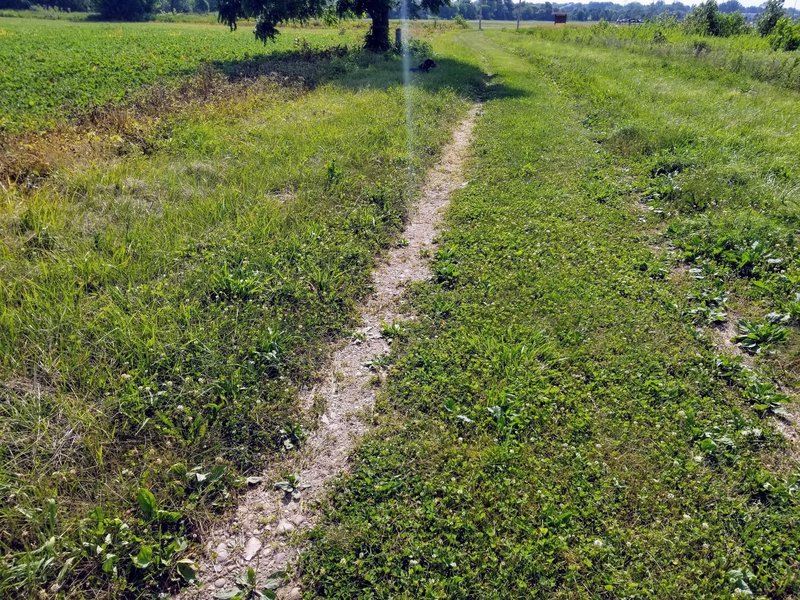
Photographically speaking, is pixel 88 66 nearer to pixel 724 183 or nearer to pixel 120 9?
pixel 724 183

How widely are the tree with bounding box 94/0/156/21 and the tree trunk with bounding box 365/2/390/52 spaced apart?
61105mm

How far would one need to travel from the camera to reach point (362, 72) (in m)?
19.3

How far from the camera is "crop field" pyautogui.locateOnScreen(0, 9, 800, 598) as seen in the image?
312cm

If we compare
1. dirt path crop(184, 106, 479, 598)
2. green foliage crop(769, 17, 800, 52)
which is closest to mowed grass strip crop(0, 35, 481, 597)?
dirt path crop(184, 106, 479, 598)

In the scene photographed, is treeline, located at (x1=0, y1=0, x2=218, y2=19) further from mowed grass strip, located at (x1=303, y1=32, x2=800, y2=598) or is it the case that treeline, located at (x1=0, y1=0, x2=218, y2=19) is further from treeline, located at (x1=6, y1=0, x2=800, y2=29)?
mowed grass strip, located at (x1=303, y1=32, x2=800, y2=598)

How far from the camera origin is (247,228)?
658cm

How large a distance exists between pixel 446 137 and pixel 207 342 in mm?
9864

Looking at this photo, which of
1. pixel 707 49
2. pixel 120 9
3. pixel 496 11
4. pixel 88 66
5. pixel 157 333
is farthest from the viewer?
pixel 496 11

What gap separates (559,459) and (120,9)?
87.8 m

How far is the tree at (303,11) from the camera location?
22891 millimetres

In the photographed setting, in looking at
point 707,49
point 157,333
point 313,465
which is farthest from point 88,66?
point 707,49

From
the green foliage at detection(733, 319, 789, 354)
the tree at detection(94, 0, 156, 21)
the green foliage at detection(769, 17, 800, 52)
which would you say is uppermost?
the tree at detection(94, 0, 156, 21)

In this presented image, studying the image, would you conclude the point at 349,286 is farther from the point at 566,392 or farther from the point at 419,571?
the point at 419,571

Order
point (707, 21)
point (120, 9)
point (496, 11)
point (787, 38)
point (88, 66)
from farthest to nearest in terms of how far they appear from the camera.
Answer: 1. point (496, 11)
2. point (120, 9)
3. point (707, 21)
4. point (787, 38)
5. point (88, 66)
